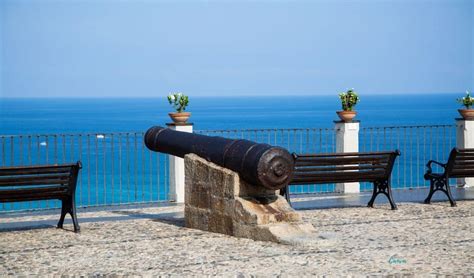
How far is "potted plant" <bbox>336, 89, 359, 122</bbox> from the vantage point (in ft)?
52.5

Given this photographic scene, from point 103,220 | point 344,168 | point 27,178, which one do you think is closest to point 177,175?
point 103,220

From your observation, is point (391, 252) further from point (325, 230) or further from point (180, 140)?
point (180, 140)

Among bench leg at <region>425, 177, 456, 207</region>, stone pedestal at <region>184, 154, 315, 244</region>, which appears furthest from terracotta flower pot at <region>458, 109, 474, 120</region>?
stone pedestal at <region>184, 154, 315, 244</region>

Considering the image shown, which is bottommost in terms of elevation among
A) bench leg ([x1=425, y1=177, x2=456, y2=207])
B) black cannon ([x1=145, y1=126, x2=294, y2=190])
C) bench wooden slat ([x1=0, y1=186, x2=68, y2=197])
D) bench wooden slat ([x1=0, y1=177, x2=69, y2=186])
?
bench leg ([x1=425, y1=177, x2=456, y2=207])

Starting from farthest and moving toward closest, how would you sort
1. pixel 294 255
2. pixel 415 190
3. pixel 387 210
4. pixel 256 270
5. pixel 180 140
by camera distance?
pixel 415 190
pixel 387 210
pixel 180 140
pixel 294 255
pixel 256 270

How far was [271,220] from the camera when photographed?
1048 cm

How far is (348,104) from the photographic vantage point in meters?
16.4

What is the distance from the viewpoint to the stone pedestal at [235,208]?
10359 millimetres

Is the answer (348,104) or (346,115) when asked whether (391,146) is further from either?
(346,115)

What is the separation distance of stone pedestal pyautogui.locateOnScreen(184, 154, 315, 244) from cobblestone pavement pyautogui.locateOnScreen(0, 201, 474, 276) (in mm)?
147

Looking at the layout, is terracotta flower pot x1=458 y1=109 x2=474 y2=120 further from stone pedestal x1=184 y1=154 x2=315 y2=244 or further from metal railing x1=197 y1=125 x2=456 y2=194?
stone pedestal x1=184 y1=154 x2=315 y2=244

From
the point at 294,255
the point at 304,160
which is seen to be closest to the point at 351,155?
the point at 304,160

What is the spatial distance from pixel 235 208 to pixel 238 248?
34.1 inches

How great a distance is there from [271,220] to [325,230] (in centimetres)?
110
